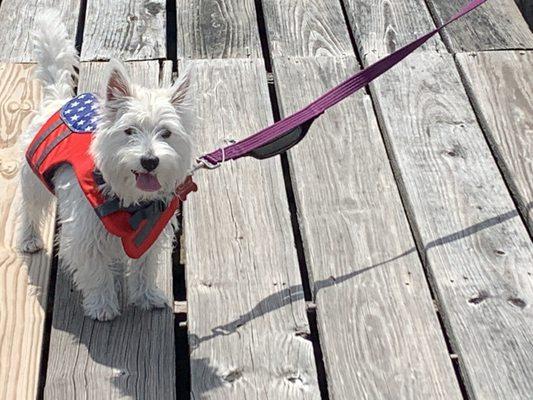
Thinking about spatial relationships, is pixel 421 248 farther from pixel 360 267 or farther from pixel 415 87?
pixel 415 87

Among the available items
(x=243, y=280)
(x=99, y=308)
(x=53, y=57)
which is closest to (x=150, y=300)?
(x=99, y=308)

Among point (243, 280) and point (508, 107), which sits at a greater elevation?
point (508, 107)

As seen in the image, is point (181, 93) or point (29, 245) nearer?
→ point (181, 93)

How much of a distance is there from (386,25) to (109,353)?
101 inches

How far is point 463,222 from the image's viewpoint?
363 centimetres

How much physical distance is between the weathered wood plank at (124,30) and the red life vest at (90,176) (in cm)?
134

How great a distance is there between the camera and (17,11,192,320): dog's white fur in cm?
274

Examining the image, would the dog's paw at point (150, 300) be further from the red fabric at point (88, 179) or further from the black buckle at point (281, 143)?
the black buckle at point (281, 143)

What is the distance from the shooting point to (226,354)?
120 inches

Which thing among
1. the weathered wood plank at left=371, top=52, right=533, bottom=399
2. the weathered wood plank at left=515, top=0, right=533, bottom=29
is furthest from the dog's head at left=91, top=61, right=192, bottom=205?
the weathered wood plank at left=515, top=0, right=533, bottom=29

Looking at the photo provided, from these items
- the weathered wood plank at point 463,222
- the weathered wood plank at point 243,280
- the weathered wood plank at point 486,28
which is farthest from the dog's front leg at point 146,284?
the weathered wood plank at point 486,28

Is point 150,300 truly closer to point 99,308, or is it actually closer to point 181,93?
point 99,308

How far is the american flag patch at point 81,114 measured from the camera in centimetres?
303

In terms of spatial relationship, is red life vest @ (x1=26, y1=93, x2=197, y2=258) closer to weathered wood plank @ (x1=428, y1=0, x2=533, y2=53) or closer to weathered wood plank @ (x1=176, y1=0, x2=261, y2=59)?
weathered wood plank @ (x1=176, y1=0, x2=261, y2=59)
